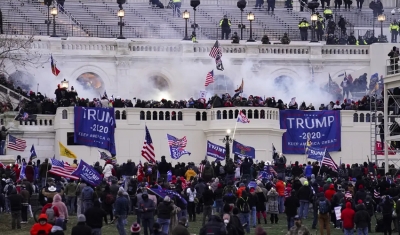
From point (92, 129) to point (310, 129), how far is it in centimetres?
1005

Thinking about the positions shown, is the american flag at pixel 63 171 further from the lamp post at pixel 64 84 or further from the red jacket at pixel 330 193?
the lamp post at pixel 64 84

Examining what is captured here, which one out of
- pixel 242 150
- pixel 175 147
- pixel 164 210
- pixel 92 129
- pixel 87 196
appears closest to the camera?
pixel 164 210

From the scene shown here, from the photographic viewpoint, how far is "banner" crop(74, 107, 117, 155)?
7231 cm

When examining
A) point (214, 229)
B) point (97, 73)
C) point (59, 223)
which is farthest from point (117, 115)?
point (214, 229)

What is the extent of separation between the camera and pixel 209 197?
171 feet

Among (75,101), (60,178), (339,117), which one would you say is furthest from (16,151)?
(339,117)

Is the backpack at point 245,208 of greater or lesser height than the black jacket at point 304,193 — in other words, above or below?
below

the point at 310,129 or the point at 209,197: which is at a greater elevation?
the point at 310,129

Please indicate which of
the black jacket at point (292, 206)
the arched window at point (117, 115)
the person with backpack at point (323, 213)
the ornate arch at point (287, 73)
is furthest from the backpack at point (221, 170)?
the ornate arch at point (287, 73)

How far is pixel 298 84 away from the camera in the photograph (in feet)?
282

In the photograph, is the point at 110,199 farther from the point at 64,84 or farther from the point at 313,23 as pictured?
the point at 313,23

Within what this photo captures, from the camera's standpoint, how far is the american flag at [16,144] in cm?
6838

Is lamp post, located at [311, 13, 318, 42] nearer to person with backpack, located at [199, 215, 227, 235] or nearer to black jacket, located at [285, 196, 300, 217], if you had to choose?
black jacket, located at [285, 196, 300, 217]

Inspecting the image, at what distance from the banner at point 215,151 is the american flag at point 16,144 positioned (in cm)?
809
